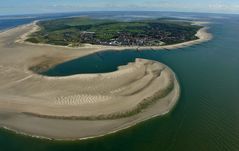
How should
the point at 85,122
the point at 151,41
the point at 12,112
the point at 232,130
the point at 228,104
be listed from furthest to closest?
the point at 151,41
the point at 228,104
the point at 12,112
the point at 85,122
the point at 232,130

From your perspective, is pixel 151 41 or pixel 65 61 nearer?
pixel 65 61

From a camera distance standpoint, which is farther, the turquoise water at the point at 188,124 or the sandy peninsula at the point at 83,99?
the sandy peninsula at the point at 83,99

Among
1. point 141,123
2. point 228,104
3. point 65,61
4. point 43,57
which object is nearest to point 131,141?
point 141,123

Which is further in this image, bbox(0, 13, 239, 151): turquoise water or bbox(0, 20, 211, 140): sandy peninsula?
bbox(0, 20, 211, 140): sandy peninsula

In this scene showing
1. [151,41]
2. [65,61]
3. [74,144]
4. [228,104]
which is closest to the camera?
[74,144]

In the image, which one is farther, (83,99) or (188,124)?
(83,99)

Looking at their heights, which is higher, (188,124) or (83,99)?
(83,99)

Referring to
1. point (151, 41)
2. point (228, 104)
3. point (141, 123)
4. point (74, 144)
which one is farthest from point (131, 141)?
point (151, 41)

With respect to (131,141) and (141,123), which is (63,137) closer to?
(131,141)
